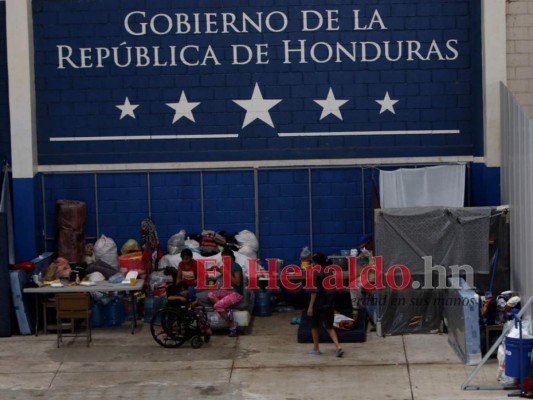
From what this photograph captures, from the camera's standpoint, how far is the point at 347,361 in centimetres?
1502

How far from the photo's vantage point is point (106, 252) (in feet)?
59.8

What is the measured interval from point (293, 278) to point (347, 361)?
2911 millimetres

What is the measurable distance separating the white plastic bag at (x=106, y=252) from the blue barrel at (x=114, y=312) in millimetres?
1028

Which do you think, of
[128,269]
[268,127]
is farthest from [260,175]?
[128,269]

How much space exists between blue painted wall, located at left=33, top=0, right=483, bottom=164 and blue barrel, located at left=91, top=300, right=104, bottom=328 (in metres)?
2.72

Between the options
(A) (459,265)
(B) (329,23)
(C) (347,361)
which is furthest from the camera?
(B) (329,23)

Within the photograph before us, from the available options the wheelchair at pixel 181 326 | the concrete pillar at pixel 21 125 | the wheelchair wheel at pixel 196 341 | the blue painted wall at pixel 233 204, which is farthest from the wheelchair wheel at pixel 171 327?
the concrete pillar at pixel 21 125

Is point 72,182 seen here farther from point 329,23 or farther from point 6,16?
point 329,23

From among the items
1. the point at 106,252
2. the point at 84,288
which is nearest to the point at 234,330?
the point at 84,288

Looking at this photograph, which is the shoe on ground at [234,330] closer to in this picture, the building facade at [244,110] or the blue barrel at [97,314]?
the blue barrel at [97,314]

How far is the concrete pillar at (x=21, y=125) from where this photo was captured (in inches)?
708

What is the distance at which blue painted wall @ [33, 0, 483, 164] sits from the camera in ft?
60.1

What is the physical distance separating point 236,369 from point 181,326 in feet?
4.78

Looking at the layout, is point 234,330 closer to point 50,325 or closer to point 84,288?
point 84,288
